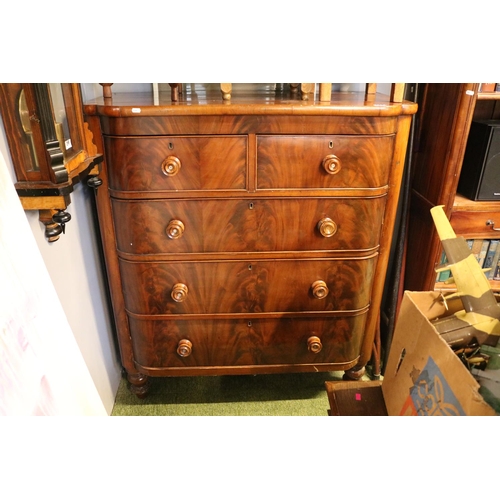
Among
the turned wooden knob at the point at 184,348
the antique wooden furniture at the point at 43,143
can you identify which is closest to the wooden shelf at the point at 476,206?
the turned wooden knob at the point at 184,348

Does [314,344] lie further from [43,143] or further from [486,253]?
[43,143]

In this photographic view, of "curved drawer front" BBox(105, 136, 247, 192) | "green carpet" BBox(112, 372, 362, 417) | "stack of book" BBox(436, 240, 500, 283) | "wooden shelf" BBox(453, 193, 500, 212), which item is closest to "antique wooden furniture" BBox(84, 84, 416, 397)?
"curved drawer front" BBox(105, 136, 247, 192)

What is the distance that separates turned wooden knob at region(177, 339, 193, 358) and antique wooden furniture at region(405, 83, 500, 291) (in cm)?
95

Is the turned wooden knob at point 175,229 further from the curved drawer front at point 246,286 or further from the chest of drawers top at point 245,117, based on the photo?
the chest of drawers top at point 245,117

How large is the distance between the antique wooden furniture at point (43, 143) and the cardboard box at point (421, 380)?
0.84m

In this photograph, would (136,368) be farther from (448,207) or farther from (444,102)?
(444,102)

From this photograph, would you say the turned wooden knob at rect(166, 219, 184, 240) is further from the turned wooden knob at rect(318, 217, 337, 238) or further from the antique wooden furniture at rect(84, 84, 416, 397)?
the turned wooden knob at rect(318, 217, 337, 238)

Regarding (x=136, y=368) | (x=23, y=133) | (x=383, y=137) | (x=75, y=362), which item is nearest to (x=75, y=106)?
(x=23, y=133)

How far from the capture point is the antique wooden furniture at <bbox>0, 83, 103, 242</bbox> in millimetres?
771

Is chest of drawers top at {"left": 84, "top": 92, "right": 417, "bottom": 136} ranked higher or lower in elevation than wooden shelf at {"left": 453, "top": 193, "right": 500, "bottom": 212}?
higher

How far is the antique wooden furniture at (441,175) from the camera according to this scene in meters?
1.33

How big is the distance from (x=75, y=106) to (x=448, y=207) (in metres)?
1.25

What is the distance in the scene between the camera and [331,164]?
1201mm
